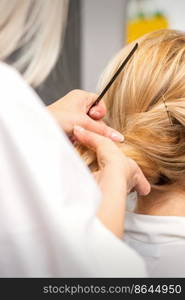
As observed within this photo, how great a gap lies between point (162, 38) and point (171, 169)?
0.23 metres

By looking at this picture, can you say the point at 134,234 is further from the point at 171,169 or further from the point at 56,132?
the point at 56,132

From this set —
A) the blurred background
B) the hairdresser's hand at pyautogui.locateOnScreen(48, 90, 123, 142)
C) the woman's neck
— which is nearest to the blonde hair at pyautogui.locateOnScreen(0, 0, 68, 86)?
the hairdresser's hand at pyautogui.locateOnScreen(48, 90, 123, 142)

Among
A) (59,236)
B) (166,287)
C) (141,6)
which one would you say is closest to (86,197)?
(59,236)

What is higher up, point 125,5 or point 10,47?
point 10,47

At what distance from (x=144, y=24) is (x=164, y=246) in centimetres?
118

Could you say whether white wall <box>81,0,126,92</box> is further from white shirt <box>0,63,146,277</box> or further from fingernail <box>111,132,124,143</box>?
white shirt <box>0,63,146,277</box>

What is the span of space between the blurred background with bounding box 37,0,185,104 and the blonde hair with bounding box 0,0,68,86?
110 cm

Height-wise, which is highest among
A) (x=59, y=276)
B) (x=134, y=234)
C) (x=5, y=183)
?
(x=5, y=183)

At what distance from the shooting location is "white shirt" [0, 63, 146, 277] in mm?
466

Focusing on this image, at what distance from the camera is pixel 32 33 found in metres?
0.64

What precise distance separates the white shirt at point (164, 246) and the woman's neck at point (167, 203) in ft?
0.07

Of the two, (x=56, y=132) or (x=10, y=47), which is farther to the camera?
(x=10, y=47)

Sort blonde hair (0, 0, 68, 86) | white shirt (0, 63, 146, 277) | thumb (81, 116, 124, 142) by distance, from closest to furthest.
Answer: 1. white shirt (0, 63, 146, 277)
2. blonde hair (0, 0, 68, 86)
3. thumb (81, 116, 124, 142)

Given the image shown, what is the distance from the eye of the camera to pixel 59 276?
0.49m
